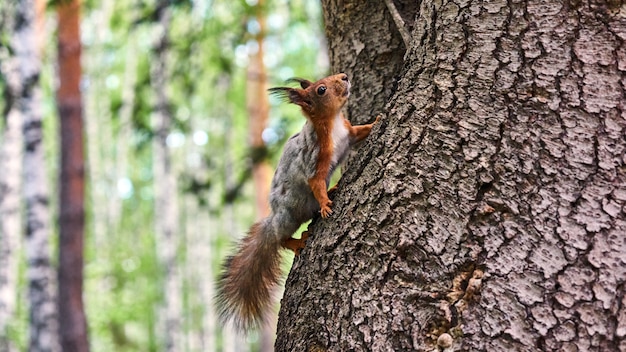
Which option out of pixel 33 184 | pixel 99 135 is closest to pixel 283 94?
pixel 33 184

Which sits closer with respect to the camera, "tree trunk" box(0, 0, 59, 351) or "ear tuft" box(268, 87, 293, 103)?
"ear tuft" box(268, 87, 293, 103)

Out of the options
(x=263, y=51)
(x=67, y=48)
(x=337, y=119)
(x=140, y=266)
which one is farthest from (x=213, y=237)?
(x=337, y=119)

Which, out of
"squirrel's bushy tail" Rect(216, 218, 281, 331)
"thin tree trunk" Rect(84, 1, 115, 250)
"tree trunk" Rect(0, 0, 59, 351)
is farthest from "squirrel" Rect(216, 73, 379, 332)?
"thin tree trunk" Rect(84, 1, 115, 250)

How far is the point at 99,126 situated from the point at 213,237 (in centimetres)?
616

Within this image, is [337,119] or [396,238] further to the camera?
[337,119]

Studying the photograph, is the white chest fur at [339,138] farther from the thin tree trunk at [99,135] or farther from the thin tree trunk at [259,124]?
the thin tree trunk at [99,135]

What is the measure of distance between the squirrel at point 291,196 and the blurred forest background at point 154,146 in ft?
0.88

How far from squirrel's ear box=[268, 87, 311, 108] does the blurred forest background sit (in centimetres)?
71

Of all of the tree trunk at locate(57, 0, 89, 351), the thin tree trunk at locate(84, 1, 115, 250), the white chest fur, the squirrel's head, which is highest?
the squirrel's head

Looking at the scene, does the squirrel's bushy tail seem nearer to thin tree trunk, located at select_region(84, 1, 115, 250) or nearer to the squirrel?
the squirrel

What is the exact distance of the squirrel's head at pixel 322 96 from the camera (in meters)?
2.93

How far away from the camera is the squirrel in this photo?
106 inches

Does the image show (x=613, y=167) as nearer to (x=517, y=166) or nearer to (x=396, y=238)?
(x=517, y=166)

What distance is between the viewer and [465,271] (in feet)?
5.71
